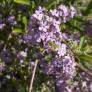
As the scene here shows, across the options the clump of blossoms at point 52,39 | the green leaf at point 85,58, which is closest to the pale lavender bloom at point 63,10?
the clump of blossoms at point 52,39

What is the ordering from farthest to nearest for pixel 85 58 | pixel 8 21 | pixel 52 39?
1. pixel 8 21
2. pixel 85 58
3. pixel 52 39

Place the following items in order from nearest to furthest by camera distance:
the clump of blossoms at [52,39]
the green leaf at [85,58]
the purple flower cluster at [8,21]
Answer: the clump of blossoms at [52,39] → the green leaf at [85,58] → the purple flower cluster at [8,21]

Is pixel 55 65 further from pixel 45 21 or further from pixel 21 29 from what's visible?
pixel 21 29

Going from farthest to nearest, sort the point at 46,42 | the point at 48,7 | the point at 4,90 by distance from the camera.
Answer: the point at 4,90
the point at 48,7
the point at 46,42

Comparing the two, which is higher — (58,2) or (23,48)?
(58,2)

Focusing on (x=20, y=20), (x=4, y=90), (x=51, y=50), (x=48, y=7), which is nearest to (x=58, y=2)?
(x=48, y=7)

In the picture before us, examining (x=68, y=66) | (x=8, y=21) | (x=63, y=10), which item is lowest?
(x=68, y=66)

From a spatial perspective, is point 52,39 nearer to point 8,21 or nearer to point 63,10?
point 63,10

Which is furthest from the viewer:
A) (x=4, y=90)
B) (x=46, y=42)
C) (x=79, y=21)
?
(x=4, y=90)

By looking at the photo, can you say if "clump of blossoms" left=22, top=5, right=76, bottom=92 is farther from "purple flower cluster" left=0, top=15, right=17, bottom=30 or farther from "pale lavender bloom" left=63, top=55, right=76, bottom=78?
"purple flower cluster" left=0, top=15, right=17, bottom=30

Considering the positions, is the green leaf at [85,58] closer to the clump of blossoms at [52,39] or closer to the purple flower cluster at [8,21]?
the clump of blossoms at [52,39]

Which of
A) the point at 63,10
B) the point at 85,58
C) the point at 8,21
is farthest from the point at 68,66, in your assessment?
the point at 8,21
